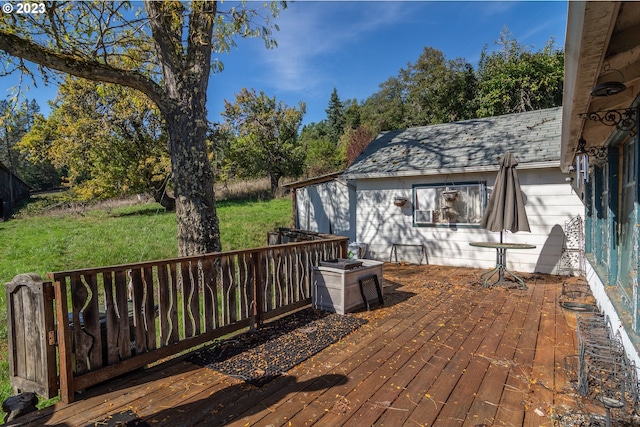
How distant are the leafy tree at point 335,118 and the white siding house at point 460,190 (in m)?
25.8

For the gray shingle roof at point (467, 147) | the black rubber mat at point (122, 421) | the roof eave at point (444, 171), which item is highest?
the gray shingle roof at point (467, 147)

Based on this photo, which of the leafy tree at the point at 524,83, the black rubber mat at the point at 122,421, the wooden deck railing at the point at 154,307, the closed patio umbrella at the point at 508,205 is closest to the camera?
the black rubber mat at the point at 122,421

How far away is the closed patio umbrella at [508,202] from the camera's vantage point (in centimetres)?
570

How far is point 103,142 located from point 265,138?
1068 cm

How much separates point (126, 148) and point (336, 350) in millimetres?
17190

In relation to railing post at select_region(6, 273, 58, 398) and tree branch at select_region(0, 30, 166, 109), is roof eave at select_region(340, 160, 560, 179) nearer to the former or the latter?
tree branch at select_region(0, 30, 166, 109)

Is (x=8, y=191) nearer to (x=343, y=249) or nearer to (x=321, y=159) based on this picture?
(x=321, y=159)

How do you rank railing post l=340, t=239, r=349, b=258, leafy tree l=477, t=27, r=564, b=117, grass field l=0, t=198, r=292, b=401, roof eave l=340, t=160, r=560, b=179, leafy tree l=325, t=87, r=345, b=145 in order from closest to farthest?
railing post l=340, t=239, r=349, b=258 → roof eave l=340, t=160, r=560, b=179 → grass field l=0, t=198, r=292, b=401 → leafy tree l=477, t=27, r=564, b=117 → leafy tree l=325, t=87, r=345, b=145

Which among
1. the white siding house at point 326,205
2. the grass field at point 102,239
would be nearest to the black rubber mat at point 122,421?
the grass field at point 102,239

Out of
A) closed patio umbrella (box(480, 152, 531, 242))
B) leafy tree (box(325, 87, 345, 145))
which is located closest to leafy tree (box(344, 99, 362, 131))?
leafy tree (box(325, 87, 345, 145))

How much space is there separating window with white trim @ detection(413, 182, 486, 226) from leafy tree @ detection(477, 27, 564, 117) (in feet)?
42.8

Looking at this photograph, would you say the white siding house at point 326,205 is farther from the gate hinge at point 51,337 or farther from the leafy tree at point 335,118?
the leafy tree at point 335,118

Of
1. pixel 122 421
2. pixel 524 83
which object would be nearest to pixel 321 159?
pixel 524 83

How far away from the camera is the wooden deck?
2291mm
